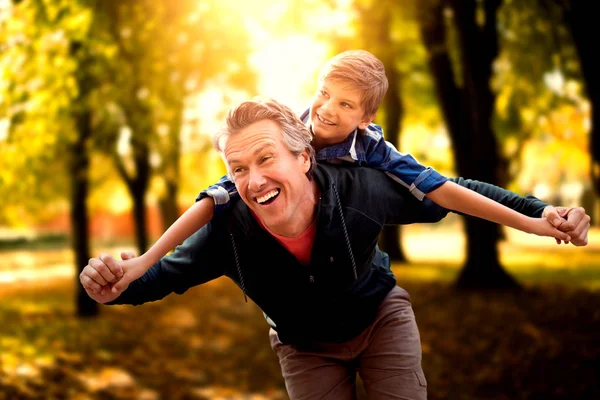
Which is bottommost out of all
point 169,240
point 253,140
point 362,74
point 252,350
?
point 252,350

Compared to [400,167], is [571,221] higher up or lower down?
lower down

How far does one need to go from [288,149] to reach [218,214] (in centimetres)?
47

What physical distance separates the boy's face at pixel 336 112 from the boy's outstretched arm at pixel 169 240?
0.65m

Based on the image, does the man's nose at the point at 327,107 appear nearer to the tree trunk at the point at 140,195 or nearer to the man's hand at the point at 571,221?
the man's hand at the point at 571,221

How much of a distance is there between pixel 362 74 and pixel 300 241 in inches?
33.8

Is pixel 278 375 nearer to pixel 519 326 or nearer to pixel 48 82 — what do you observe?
pixel 519 326

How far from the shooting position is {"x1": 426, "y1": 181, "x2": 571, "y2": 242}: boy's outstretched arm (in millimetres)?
2943

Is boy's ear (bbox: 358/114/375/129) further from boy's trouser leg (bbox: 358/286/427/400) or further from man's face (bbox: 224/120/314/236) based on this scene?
boy's trouser leg (bbox: 358/286/427/400)

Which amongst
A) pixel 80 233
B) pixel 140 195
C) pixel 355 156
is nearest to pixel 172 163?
pixel 140 195

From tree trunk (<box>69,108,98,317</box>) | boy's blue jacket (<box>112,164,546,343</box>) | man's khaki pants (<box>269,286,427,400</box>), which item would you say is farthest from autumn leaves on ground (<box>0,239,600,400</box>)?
boy's blue jacket (<box>112,164,546,343</box>)

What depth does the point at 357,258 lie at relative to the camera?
3.26 meters

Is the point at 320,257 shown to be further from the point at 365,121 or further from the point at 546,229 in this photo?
the point at 546,229

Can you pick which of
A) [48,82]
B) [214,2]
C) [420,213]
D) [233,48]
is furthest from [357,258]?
[233,48]

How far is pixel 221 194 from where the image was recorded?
3.16 meters
